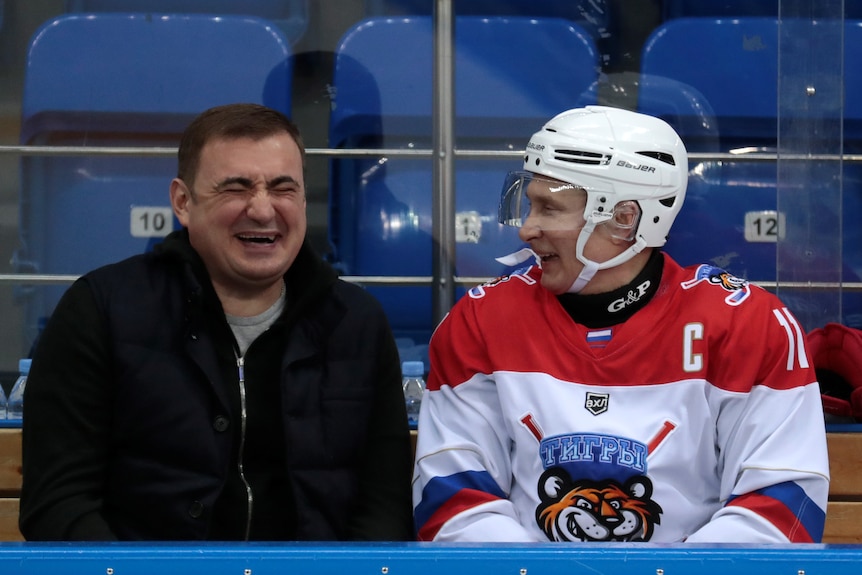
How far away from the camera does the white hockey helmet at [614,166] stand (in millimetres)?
1862

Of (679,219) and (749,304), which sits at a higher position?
(679,219)

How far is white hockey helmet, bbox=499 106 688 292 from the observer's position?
1862 mm

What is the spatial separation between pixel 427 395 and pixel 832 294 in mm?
1231

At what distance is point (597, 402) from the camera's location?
1.78 metres

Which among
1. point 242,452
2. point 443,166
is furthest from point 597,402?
point 443,166

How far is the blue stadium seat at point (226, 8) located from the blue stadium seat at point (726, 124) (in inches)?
45.2

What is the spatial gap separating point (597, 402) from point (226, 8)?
93.2 inches

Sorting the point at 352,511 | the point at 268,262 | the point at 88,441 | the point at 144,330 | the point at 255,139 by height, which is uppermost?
the point at 255,139

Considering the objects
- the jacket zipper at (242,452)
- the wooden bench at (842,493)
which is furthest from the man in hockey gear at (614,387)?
the wooden bench at (842,493)

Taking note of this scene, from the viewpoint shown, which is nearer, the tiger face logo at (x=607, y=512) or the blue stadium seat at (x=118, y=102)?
the tiger face logo at (x=607, y=512)

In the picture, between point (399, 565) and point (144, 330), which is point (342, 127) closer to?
point (144, 330)

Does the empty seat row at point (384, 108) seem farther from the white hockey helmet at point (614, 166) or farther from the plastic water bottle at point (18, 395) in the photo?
the white hockey helmet at point (614, 166)

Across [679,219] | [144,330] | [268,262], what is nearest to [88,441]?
[144,330]

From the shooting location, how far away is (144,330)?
178 centimetres
